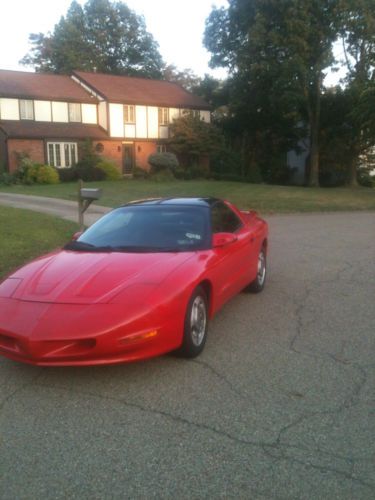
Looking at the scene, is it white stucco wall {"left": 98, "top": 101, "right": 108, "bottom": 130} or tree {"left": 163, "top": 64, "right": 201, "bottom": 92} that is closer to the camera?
white stucco wall {"left": 98, "top": 101, "right": 108, "bottom": 130}

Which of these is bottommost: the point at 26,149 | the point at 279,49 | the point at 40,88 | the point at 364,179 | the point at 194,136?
the point at 364,179

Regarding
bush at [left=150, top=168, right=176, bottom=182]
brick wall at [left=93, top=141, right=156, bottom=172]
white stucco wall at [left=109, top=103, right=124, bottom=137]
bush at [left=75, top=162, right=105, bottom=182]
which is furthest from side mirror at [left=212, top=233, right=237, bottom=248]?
white stucco wall at [left=109, top=103, right=124, bottom=137]

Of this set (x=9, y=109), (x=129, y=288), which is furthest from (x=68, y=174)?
(x=129, y=288)

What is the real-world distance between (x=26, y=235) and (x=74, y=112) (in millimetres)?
26705

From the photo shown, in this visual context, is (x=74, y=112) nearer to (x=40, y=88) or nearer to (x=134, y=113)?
(x=40, y=88)

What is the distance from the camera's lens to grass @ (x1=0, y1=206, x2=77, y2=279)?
27.4ft

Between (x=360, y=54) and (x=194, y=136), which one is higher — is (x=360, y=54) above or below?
above

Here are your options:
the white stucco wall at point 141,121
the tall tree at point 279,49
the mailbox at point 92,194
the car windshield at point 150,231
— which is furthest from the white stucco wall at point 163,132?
the car windshield at point 150,231

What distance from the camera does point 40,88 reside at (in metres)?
34.3

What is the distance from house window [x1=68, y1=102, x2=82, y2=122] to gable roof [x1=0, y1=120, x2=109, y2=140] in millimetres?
371

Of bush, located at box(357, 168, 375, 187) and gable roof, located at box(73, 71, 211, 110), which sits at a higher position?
gable roof, located at box(73, 71, 211, 110)

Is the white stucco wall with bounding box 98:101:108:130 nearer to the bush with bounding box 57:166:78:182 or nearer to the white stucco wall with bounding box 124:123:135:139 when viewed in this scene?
the white stucco wall with bounding box 124:123:135:139

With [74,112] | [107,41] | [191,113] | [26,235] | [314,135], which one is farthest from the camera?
[107,41]

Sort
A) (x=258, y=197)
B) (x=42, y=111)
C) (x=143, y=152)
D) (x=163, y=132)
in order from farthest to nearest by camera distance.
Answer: (x=163, y=132)
(x=143, y=152)
(x=42, y=111)
(x=258, y=197)
